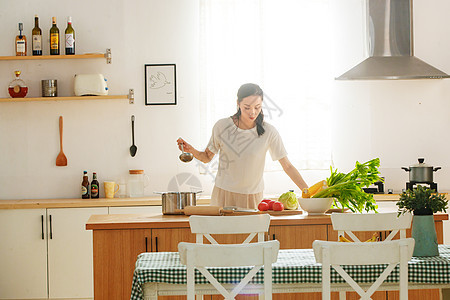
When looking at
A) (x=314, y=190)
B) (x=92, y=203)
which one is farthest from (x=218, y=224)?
(x=92, y=203)

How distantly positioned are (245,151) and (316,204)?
2.08ft

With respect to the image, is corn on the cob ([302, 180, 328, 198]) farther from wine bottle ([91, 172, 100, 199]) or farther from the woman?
wine bottle ([91, 172, 100, 199])

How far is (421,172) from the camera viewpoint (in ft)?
16.5

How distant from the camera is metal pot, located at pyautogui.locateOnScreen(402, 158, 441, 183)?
500 centimetres

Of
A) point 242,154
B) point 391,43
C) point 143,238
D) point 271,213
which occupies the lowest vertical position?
point 143,238

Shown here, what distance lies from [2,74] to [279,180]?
263 centimetres

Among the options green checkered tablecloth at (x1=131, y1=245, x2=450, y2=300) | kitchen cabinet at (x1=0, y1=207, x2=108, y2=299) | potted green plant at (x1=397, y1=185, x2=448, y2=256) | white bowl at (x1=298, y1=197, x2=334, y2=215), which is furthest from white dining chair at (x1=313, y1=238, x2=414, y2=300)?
kitchen cabinet at (x1=0, y1=207, x2=108, y2=299)

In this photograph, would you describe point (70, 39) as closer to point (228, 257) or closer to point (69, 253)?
point (69, 253)

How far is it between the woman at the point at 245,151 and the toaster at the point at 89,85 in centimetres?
153

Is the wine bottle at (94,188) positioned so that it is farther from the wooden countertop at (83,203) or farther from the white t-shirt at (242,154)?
the white t-shirt at (242,154)

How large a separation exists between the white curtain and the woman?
129 centimetres

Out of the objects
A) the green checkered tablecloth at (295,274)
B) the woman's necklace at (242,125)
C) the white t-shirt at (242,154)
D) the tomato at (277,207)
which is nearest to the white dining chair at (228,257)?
the green checkered tablecloth at (295,274)

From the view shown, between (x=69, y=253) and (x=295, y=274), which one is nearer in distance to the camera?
(x=295, y=274)

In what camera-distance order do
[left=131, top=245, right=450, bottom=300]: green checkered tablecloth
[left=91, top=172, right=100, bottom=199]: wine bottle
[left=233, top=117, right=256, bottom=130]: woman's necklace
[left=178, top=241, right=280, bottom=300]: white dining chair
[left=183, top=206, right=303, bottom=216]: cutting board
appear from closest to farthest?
[left=178, top=241, right=280, bottom=300]: white dining chair
[left=131, top=245, right=450, bottom=300]: green checkered tablecloth
[left=183, top=206, right=303, bottom=216]: cutting board
[left=233, top=117, right=256, bottom=130]: woman's necklace
[left=91, top=172, right=100, bottom=199]: wine bottle
